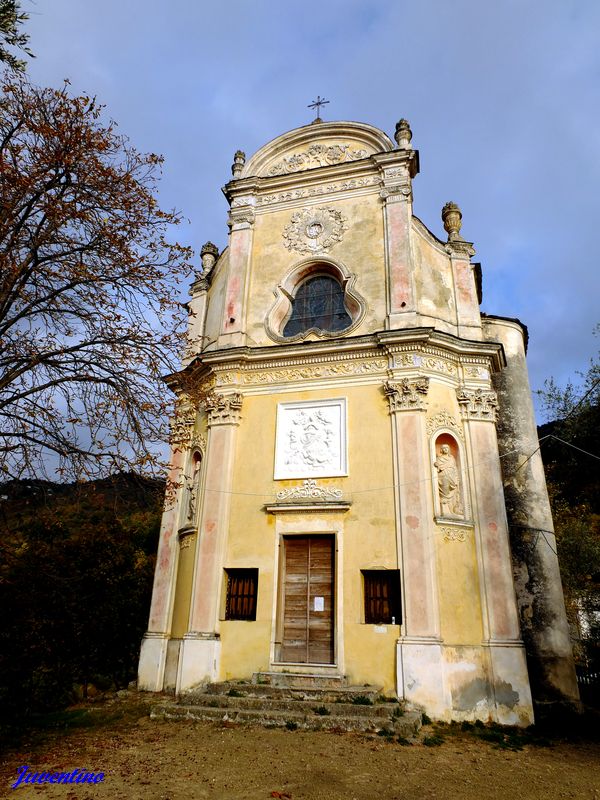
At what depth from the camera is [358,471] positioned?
12.7 meters

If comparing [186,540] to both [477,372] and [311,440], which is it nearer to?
[311,440]

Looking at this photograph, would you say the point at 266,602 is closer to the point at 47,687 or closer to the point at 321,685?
the point at 321,685

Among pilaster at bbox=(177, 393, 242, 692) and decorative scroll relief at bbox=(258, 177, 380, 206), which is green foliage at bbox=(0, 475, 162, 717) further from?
decorative scroll relief at bbox=(258, 177, 380, 206)

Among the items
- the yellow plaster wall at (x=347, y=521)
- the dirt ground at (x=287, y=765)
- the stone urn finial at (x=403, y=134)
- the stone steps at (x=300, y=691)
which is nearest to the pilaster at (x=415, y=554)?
the yellow plaster wall at (x=347, y=521)

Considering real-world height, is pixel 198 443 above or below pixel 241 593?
above

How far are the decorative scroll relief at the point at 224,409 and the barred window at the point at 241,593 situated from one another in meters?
3.48

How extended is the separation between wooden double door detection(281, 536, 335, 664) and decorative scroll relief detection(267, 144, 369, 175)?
10274 mm

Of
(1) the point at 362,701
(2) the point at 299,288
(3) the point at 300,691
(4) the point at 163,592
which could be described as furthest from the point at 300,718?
(2) the point at 299,288

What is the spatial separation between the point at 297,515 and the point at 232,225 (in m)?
8.49

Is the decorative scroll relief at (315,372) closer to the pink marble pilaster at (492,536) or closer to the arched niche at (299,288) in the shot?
the arched niche at (299,288)

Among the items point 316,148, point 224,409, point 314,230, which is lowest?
point 224,409

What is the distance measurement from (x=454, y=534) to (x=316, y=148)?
36.7 feet

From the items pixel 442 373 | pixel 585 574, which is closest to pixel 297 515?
pixel 442 373

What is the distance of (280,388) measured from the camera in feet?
46.0
